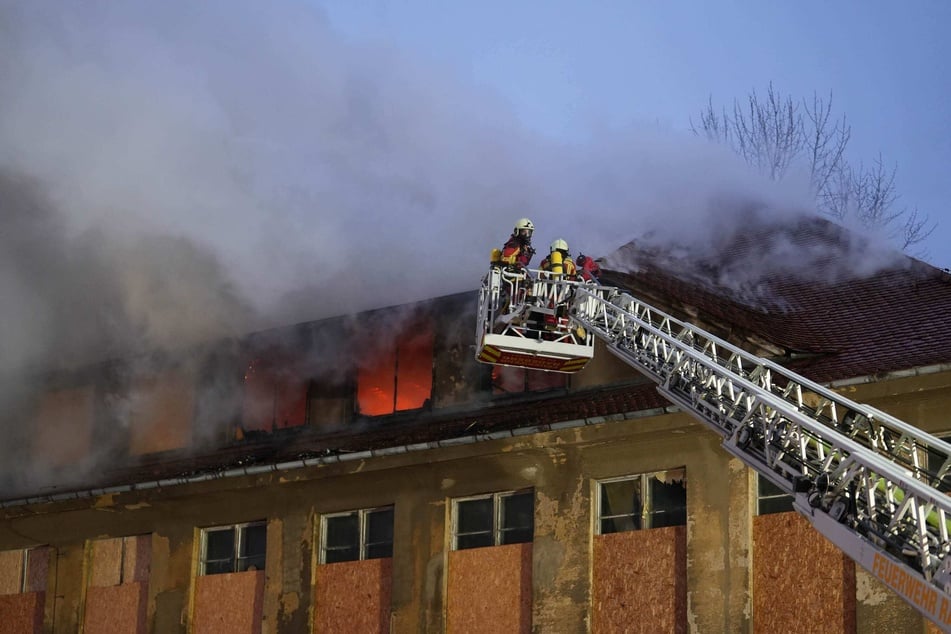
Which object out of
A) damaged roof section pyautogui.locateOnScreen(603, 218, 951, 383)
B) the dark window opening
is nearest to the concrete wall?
damaged roof section pyautogui.locateOnScreen(603, 218, 951, 383)

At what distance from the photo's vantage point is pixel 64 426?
29766 mm

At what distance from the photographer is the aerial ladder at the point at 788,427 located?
454 inches

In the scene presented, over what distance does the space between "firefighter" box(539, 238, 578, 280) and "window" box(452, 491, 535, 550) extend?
16.9ft

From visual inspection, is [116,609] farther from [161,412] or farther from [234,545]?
[161,412]

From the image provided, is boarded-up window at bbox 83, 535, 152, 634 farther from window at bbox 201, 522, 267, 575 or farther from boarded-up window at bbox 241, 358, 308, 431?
boarded-up window at bbox 241, 358, 308, 431

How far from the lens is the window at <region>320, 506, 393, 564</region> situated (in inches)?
941

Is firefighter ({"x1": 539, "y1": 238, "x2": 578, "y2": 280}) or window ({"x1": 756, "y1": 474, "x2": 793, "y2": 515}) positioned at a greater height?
firefighter ({"x1": 539, "y1": 238, "x2": 578, "y2": 280})

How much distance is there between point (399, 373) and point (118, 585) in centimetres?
630

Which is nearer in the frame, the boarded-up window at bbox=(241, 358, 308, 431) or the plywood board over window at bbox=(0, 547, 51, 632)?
the boarded-up window at bbox=(241, 358, 308, 431)

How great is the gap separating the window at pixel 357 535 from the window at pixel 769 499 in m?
6.26

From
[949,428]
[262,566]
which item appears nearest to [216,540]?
[262,566]

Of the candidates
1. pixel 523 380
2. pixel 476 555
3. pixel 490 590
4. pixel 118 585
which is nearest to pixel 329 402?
Answer: pixel 523 380

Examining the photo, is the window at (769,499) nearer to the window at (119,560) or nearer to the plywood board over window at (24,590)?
the window at (119,560)

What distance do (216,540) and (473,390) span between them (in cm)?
522
